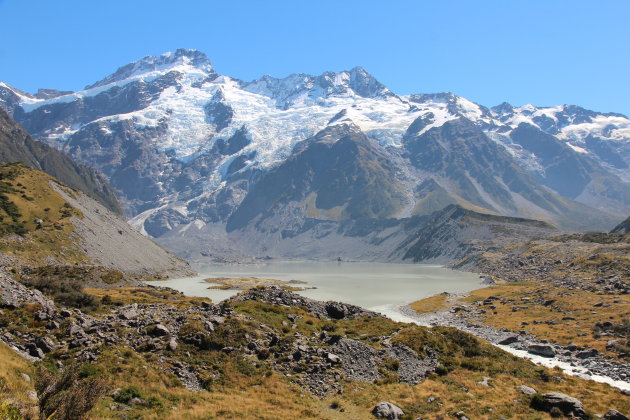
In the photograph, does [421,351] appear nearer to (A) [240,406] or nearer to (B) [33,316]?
(A) [240,406]

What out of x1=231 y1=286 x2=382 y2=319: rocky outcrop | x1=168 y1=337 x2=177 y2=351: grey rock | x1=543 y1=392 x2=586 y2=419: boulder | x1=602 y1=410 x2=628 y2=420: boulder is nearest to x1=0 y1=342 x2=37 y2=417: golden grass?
x1=168 y1=337 x2=177 y2=351: grey rock

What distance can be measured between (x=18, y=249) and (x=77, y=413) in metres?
126

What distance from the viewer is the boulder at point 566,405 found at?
1256 inches

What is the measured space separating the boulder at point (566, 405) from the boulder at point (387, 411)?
1097 centimetres

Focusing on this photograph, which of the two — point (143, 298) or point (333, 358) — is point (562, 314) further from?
point (143, 298)

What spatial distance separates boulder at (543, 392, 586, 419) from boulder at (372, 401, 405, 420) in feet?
36.0

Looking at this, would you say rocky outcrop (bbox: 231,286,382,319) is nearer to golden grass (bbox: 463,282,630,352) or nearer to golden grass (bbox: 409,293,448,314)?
golden grass (bbox: 463,282,630,352)

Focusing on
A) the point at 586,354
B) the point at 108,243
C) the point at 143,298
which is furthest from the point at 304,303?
the point at 108,243

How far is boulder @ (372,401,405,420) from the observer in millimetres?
29734

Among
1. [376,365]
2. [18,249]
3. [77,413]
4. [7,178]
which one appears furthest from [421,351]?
[7,178]

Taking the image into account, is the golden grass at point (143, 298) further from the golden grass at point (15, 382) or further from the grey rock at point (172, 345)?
the golden grass at point (15, 382)

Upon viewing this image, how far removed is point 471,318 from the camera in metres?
90.2

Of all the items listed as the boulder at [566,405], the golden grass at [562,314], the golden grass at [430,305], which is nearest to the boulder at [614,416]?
the boulder at [566,405]

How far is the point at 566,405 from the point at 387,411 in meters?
13.2
